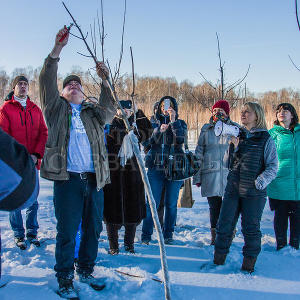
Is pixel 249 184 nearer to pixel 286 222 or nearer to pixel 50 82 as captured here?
pixel 286 222

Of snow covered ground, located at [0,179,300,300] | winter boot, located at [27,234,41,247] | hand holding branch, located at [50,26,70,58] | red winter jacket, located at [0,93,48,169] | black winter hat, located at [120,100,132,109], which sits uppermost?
hand holding branch, located at [50,26,70,58]

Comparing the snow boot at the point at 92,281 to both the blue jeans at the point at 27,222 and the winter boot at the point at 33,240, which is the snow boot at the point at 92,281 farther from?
the blue jeans at the point at 27,222

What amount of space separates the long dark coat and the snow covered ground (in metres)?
0.43

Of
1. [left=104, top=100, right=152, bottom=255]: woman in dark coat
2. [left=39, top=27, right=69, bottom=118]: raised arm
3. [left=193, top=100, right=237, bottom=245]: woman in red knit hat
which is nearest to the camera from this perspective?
[left=39, top=27, right=69, bottom=118]: raised arm

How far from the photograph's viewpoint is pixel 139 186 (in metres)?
3.17

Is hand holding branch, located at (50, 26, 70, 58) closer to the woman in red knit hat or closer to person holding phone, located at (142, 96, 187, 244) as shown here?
person holding phone, located at (142, 96, 187, 244)

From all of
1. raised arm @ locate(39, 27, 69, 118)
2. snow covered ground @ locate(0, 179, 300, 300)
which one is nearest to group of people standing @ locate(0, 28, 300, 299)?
raised arm @ locate(39, 27, 69, 118)

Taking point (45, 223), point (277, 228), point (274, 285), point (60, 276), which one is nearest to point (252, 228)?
point (274, 285)

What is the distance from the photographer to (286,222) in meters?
3.35

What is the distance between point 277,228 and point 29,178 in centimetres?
305

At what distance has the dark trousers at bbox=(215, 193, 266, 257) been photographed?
2.71m

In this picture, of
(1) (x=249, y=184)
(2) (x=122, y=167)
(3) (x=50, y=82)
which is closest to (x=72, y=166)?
(3) (x=50, y=82)

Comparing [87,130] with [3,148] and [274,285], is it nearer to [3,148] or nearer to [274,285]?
[3,148]

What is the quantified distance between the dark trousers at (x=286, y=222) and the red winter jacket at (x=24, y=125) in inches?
113
